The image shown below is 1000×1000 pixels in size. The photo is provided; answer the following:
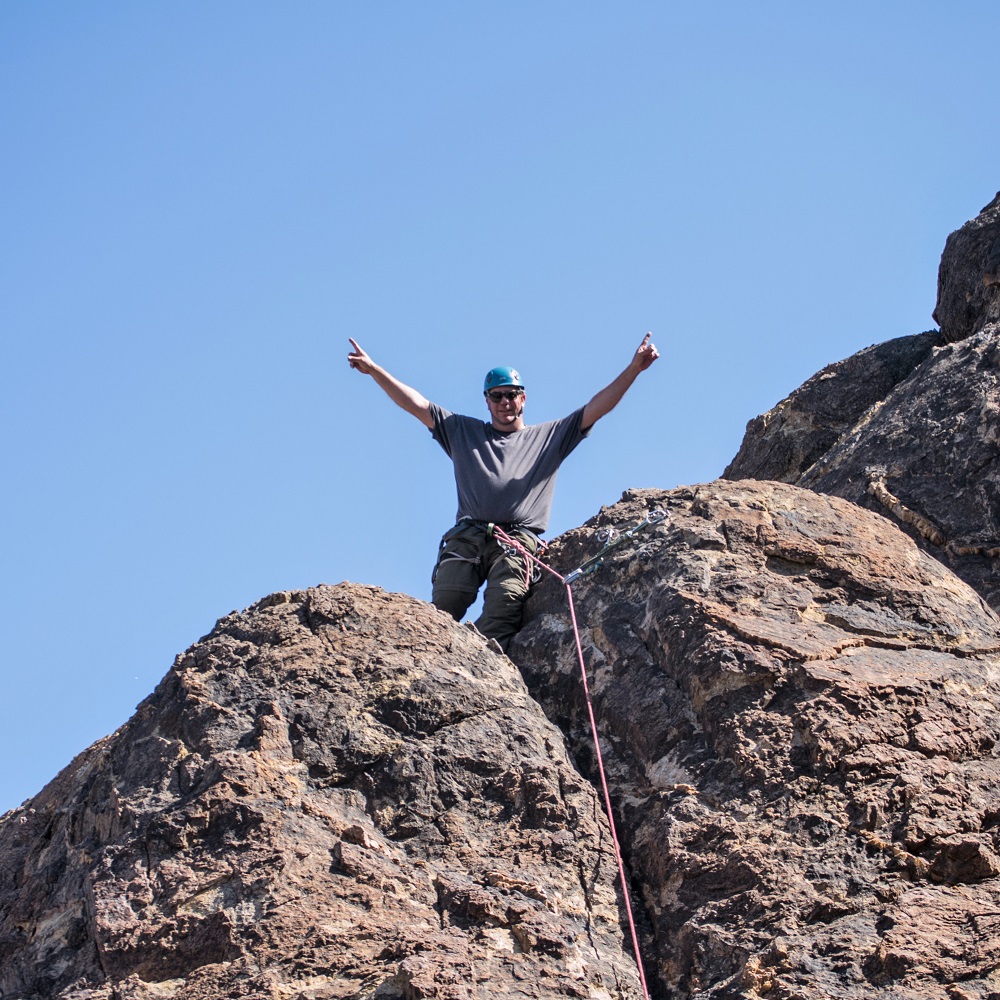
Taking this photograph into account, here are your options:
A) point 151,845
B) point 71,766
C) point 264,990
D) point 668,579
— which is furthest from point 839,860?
point 71,766

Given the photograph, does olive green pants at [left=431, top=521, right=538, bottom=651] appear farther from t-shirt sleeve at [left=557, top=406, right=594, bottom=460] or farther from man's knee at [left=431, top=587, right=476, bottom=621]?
t-shirt sleeve at [left=557, top=406, right=594, bottom=460]

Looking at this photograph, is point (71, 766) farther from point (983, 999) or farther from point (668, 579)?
point (983, 999)

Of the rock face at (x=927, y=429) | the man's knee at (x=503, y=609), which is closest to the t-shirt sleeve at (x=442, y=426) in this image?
the man's knee at (x=503, y=609)

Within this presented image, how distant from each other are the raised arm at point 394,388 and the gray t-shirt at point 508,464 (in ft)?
0.45

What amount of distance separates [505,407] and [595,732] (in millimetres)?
3204

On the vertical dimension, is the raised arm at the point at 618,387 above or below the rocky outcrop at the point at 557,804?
above

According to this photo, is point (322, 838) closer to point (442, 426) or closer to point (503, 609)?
point (503, 609)

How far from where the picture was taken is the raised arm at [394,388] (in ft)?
32.4

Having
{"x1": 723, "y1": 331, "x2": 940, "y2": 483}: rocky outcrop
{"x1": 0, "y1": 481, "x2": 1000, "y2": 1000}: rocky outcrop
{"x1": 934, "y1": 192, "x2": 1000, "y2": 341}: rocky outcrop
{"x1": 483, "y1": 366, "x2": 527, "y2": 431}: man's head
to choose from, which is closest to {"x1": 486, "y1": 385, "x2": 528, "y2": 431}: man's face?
{"x1": 483, "y1": 366, "x2": 527, "y2": 431}: man's head

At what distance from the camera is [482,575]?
929cm

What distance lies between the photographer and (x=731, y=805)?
21.8 feet

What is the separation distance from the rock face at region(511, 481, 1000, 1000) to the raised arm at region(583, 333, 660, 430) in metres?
1.04

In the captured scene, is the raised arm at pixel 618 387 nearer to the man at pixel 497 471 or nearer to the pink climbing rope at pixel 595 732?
the man at pixel 497 471

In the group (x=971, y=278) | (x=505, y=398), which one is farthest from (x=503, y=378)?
(x=971, y=278)
